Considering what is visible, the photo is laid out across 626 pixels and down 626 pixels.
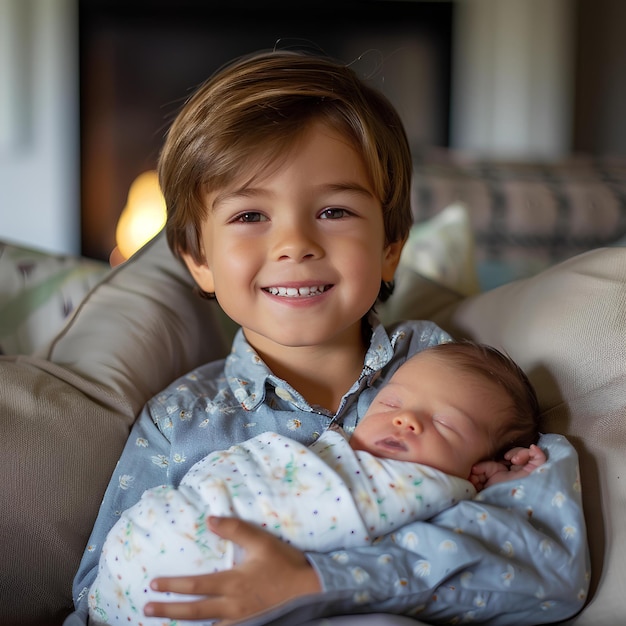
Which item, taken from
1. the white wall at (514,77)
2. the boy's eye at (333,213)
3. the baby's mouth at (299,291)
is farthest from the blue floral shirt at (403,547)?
the white wall at (514,77)

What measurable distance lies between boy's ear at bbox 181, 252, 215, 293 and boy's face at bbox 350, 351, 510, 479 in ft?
1.25

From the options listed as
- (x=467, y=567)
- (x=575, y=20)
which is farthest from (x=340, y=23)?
(x=467, y=567)

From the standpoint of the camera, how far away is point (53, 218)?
12.7 ft

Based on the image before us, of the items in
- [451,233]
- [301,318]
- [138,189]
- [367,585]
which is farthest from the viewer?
[138,189]

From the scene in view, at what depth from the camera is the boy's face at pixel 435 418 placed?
0.90m

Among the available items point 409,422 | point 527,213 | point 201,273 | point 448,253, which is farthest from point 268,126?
point 527,213

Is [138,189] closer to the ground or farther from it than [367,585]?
closer to the ground

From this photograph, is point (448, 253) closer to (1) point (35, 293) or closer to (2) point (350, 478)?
(1) point (35, 293)

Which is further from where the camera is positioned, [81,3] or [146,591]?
A: [81,3]

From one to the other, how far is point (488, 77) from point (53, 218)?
83.4 inches

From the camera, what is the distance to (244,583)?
0.78 metres

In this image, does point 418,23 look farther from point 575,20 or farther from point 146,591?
point 146,591

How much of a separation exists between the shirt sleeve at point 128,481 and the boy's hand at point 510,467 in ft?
1.21

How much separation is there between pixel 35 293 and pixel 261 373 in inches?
17.7
